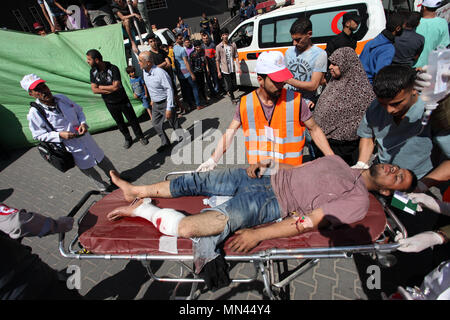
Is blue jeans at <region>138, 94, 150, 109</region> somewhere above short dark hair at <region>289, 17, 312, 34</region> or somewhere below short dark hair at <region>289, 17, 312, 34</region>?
below

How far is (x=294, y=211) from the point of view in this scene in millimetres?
2223

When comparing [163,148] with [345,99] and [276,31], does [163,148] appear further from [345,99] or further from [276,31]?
[276,31]

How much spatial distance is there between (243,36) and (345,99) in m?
5.31

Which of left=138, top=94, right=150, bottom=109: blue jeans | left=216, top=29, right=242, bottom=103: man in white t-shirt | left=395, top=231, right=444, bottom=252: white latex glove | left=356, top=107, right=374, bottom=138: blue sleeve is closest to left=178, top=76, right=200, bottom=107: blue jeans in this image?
left=216, top=29, right=242, bottom=103: man in white t-shirt

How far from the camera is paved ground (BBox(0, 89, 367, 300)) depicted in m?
2.35

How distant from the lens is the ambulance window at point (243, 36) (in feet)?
21.9

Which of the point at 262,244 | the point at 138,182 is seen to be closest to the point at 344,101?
the point at 262,244

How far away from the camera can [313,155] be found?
10.8 ft

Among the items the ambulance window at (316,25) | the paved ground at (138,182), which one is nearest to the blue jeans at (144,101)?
the paved ground at (138,182)

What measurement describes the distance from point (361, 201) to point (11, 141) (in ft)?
27.9

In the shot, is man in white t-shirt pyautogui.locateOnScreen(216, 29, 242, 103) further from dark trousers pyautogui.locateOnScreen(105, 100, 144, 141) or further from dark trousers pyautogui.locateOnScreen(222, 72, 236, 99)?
dark trousers pyautogui.locateOnScreen(105, 100, 144, 141)

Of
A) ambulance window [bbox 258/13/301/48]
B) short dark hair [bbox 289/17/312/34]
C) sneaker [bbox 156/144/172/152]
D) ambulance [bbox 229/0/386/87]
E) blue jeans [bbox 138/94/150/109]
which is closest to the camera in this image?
short dark hair [bbox 289/17/312/34]

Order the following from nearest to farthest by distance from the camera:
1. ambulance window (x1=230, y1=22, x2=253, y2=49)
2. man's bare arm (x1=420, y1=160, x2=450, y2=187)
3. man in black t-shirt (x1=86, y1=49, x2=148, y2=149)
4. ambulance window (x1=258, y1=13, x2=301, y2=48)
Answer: man's bare arm (x1=420, y1=160, x2=450, y2=187) → man in black t-shirt (x1=86, y1=49, x2=148, y2=149) → ambulance window (x1=258, y1=13, x2=301, y2=48) → ambulance window (x1=230, y1=22, x2=253, y2=49)

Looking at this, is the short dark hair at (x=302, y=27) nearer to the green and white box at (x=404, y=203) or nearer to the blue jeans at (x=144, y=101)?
the green and white box at (x=404, y=203)
